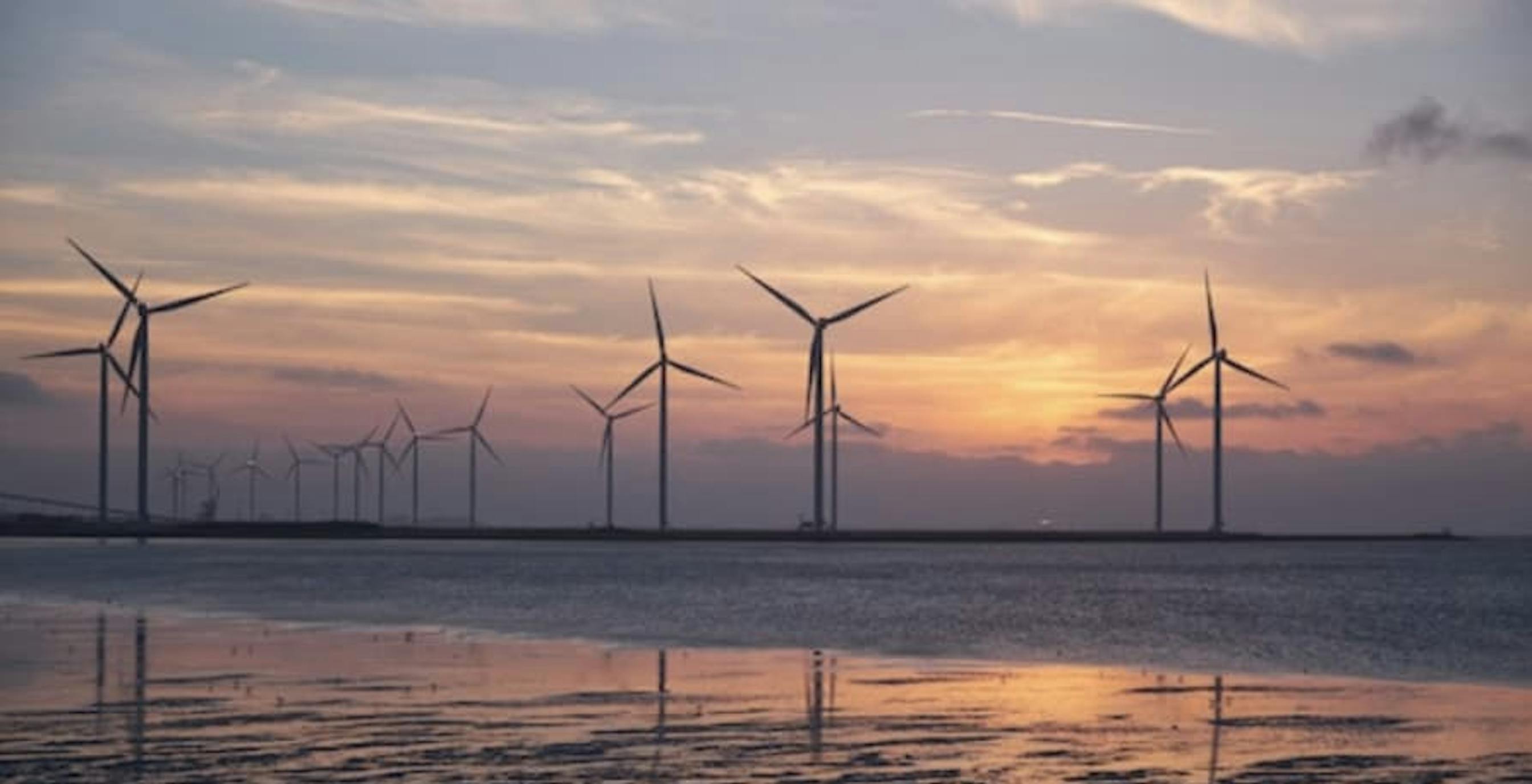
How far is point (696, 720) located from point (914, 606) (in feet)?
177

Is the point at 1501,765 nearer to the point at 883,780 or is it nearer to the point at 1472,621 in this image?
the point at 883,780

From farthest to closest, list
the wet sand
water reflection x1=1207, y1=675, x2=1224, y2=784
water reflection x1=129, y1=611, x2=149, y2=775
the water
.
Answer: the water, water reflection x1=129, y1=611, x2=149, y2=775, water reflection x1=1207, y1=675, x2=1224, y2=784, the wet sand

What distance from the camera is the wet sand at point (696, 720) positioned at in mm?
28078

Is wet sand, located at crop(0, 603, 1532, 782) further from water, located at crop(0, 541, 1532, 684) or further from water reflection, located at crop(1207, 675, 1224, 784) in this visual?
water, located at crop(0, 541, 1532, 684)

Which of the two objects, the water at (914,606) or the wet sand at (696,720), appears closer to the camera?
the wet sand at (696,720)

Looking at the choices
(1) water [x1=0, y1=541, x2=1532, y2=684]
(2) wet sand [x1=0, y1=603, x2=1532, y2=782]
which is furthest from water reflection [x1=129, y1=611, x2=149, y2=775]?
(1) water [x1=0, y1=541, x2=1532, y2=684]

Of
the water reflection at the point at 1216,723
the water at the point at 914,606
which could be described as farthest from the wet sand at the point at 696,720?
the water at the point at 914,606

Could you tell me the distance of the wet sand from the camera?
28.1 m

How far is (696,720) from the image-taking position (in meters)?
34.9

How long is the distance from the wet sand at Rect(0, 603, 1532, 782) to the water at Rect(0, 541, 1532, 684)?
7902mm

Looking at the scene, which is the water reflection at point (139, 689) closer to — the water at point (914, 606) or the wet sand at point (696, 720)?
the wet sand at point (696, 720)

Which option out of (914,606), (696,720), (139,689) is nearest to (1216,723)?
(696,720)

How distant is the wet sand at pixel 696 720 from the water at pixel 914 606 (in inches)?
311

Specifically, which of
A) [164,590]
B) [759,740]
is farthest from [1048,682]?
[164,590]
